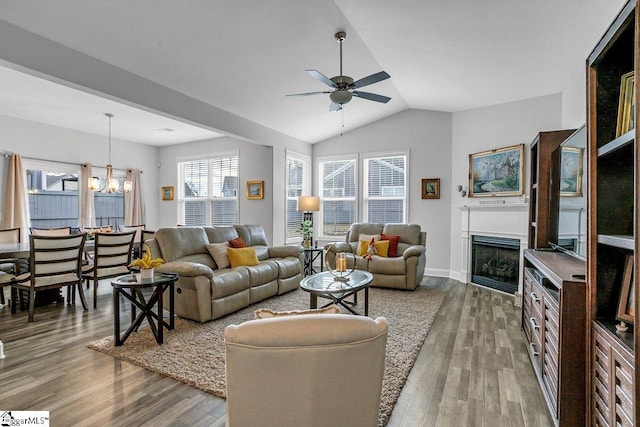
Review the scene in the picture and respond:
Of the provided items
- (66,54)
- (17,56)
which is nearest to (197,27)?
(66,54)

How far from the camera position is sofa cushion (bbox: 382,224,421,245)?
543cm

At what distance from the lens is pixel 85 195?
646 cm

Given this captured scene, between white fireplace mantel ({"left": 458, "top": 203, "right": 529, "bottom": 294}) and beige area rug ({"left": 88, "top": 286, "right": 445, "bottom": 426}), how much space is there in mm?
1664

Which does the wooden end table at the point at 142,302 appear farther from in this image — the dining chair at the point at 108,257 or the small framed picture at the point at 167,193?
the small framed picture at the point at 167,193

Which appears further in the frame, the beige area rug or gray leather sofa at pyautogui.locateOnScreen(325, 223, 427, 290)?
gray leather sofa at pyautogui.locateOnScreen(325, 223, 427, 290)

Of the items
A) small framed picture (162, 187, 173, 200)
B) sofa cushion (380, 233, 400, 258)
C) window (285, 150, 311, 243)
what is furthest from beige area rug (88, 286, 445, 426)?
small framed picture (162, 187, 173, 200)

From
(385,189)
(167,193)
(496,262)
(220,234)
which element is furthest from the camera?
(167,193)

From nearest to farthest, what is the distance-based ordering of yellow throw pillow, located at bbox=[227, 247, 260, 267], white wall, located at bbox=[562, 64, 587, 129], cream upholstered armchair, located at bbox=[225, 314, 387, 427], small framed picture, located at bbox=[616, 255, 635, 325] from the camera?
1. cream upholstered armchair, located at bbox=[225, 314, 387, 427]
2. small framed picture, located at bbox=[616, 255, 635, 325]
3. white wall, located at bbox=[562, 64, 587, 129]
4. yellow throw pillow, located at bbox=[227, 247, 260, 267]

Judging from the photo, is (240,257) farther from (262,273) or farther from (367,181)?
(367,181)

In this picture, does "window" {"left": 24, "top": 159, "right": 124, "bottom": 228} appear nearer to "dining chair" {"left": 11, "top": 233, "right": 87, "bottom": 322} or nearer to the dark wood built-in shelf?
"dining chair" {"left": 11, "top": 233, "right": 87, "bottom": 322}

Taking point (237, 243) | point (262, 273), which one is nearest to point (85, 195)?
point (237, 243)

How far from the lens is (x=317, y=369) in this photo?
43.4 inches

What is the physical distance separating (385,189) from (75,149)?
5.98 metres

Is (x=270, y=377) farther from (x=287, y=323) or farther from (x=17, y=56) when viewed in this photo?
(x=17, y=56)
